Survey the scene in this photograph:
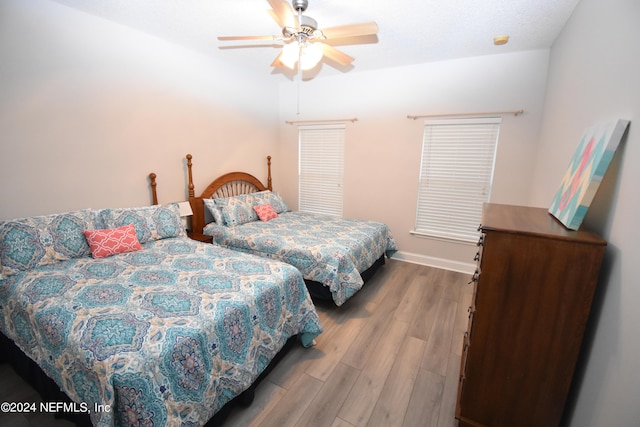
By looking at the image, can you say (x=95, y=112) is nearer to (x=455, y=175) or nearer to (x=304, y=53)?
(x=304, y=53)

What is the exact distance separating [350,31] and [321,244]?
1.79 metres

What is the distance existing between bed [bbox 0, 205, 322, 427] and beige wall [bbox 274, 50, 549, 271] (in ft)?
7.52

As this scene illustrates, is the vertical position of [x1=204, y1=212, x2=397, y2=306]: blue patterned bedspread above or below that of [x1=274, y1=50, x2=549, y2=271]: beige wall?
below

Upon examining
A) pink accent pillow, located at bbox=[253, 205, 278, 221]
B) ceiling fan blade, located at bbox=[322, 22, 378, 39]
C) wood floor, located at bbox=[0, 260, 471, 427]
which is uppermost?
ceiling fan blade, located at bbox=[322, 22, 378, 39]

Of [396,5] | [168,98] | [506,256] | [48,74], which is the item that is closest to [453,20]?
[396,5]

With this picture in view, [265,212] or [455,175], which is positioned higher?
[455,175]

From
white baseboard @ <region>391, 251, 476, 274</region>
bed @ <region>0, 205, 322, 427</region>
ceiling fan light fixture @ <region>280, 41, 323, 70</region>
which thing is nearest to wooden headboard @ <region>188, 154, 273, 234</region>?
bed @ <region>0, 205, 322, 427</region>

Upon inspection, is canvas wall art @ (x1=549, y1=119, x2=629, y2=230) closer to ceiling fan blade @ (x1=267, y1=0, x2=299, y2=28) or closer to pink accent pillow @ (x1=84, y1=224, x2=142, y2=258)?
ceiling fan blade @ (x1=267, y1=0, x2=299, y2=28)

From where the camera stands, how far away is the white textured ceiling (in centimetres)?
211

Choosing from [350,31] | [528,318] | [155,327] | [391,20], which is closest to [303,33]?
[350,31]

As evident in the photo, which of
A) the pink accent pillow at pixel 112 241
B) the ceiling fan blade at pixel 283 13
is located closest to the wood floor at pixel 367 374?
the pink accent pillow at pixel 112 241

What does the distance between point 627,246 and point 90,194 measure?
355cm

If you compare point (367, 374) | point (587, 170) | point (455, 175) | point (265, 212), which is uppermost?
point (587, 170)

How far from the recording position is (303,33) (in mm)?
1938
